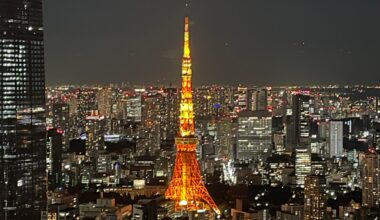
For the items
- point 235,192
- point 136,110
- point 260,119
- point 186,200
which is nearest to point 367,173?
point 235,192

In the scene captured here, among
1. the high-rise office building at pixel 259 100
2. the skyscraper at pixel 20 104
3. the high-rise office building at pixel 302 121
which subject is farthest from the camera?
the high-rise office building at pixel 302 121

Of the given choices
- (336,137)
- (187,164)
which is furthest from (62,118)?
(336,137)

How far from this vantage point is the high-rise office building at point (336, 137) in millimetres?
11906

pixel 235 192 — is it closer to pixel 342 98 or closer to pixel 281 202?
pixel 281 202

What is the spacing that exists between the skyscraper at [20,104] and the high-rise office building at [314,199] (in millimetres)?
2934

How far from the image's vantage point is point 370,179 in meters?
9.48

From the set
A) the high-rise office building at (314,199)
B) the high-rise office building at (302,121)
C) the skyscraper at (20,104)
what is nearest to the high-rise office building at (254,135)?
the high-rise office building at (302,121)

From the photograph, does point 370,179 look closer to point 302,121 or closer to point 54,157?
point 302,121

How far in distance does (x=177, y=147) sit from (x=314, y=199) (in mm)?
1889

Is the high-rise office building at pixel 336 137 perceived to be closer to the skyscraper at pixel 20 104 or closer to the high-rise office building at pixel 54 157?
the high-rise office building at pixel 54 157

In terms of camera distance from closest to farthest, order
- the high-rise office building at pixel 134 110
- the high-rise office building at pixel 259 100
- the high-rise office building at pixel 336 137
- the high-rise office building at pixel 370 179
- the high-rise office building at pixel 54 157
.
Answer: the high-rise office building at pixel 54 157, the high-rise office building at pixel 370 179, the high-rise office building at pixel 259 100, the high-rise office building at pixel 336 137, the high-rise office building at pixel 134 110

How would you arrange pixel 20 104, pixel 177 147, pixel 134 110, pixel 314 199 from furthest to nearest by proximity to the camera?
pixel 134 110 < pixel 177 147 < pixel 314 199 < pixel 20 104

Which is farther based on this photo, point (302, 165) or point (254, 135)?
point (254, 135)

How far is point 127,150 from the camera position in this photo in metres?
12.1
